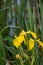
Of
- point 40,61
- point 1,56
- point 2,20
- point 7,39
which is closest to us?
point 40,61

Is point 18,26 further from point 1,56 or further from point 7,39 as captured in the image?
point 1,56

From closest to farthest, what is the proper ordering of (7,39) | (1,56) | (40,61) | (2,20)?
(40,61) → (1,56) → (7,39) → (2,20)

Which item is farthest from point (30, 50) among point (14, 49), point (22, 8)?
point (22, 8)

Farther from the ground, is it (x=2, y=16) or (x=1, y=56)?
(x=2, y=16)

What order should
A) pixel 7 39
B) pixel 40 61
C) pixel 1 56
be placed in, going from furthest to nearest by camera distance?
pixel 7 39
pixel 1 56
pixel 40 61

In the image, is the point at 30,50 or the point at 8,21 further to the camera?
the point at 8,21

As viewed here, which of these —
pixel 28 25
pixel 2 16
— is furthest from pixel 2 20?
pixel 28 25

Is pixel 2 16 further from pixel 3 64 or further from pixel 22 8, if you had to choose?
pixel 3 64

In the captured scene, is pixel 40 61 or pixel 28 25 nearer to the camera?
pixel 40 61

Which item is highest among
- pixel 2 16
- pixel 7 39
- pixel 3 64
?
pixel 2 16

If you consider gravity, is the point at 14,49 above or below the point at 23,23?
below
